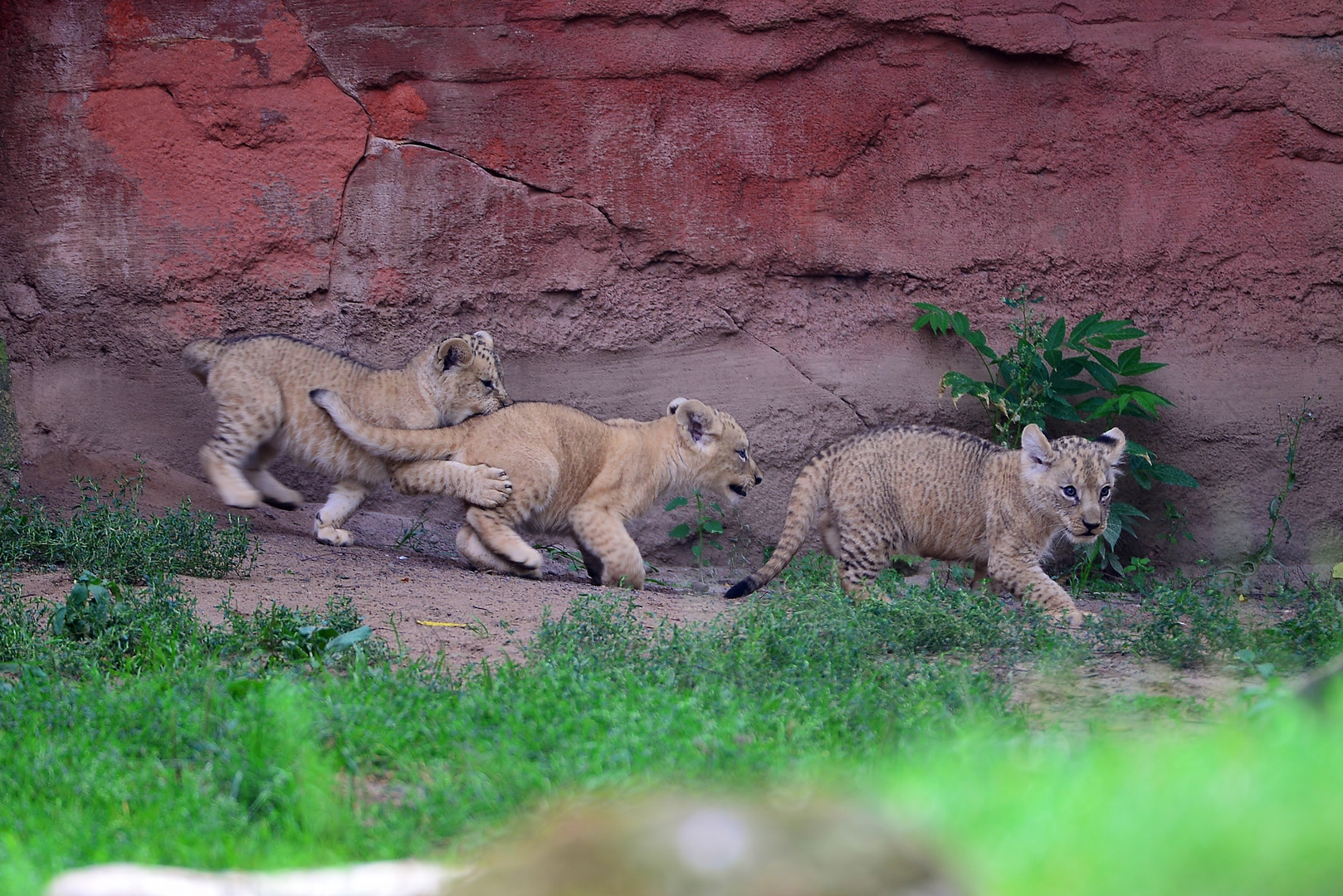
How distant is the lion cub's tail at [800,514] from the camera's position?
293 inches

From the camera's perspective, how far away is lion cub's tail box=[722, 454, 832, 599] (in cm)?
745

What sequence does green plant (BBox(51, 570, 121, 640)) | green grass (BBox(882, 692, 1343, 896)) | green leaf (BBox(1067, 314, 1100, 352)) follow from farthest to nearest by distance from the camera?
1. green leaf (BBox(1067, 314, 1100, 352))
2. green plant (BBox(51, 570, 121, 640))
3. green grass (BBox(882, 692, 1343, 896))

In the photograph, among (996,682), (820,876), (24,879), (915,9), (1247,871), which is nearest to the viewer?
(820,876)

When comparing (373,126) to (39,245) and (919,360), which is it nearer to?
(39,245)

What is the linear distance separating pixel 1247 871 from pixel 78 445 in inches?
341

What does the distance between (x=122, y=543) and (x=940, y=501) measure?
481 cm

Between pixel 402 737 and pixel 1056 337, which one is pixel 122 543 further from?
pixel 1056 337

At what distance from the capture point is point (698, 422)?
8250mm

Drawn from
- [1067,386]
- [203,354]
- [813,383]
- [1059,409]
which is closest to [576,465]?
[813,383]

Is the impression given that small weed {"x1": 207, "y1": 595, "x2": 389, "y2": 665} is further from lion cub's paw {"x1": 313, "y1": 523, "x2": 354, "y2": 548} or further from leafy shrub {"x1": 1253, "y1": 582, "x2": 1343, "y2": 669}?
leafy shrub {"x1": 1253, "y1": 582, "x2": 1343, "y2": 669}

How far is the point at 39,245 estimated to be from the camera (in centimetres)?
885

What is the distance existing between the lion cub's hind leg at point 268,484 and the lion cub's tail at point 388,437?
0.71 metres

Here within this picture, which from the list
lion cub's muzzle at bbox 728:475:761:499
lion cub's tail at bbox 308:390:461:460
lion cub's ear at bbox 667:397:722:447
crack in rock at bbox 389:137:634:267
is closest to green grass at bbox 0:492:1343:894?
lion cub's tail at bbox 308:390:461:460

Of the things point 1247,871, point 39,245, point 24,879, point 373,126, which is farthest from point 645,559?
point 1247,871
